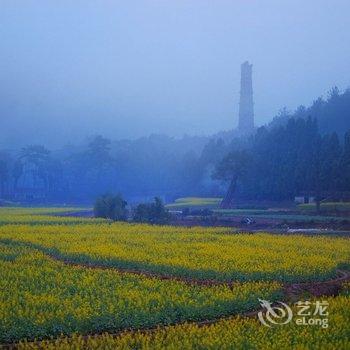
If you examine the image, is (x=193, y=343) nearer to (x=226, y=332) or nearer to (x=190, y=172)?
(x=226, y=332)

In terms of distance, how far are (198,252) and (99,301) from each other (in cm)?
750

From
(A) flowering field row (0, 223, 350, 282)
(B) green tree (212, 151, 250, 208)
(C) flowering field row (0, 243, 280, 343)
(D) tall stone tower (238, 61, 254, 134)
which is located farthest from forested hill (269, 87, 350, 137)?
(C) flowering field row (0, 243, 280, 343)

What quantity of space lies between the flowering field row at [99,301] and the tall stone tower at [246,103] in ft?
293

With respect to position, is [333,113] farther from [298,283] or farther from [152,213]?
[298,283]

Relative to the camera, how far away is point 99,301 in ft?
A: 34.8

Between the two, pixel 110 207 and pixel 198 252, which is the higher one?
pixel 110 207

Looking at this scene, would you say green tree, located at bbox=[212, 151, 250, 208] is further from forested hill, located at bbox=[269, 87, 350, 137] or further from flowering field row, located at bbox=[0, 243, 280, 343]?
flowering field row, located at bbox=[0, 243, 280, 343]

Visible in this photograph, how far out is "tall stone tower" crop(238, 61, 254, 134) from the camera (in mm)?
105863

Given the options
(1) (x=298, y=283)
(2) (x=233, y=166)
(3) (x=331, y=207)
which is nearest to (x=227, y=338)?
(1) (x=298, y=283)

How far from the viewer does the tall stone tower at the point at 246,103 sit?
4168 inches

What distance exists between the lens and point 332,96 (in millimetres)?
76688

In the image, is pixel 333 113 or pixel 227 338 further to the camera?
pixel 333 113

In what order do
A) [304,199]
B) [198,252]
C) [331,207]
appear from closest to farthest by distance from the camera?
[198,252], [331,207], [304,199]

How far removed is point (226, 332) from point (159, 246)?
10518 mm
